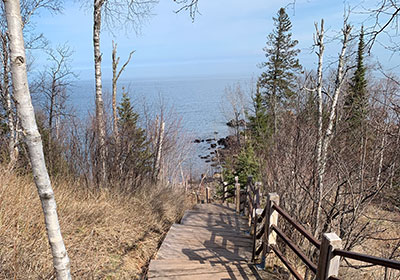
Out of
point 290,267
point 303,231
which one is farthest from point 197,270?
point 303,231

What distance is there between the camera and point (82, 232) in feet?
15.3

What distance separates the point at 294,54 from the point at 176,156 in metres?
17.4

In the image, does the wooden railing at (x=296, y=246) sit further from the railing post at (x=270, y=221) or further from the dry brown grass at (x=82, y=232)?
the dry brown grass at (x=82, y=232)

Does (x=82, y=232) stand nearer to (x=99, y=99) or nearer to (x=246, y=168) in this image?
(x=99, y=99)

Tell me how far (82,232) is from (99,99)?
3.81 meters

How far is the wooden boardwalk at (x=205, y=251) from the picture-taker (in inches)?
167

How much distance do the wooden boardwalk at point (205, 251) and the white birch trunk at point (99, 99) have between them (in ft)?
8.69

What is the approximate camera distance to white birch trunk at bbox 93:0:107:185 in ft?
23.1

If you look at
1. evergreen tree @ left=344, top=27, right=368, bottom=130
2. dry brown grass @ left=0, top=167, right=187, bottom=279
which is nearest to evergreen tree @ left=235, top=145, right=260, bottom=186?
evergreen tree @ left=344, top=27, right=368, bottom=130

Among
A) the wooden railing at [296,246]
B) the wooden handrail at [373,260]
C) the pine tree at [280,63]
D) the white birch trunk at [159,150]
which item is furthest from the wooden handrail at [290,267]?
the pine tree at [280,63]

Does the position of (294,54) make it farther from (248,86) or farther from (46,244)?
(46,244)

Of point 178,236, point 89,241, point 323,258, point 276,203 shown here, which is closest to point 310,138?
point 276,203

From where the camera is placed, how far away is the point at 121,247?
5059 mm

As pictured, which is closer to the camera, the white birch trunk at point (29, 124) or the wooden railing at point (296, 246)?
the white birch trunk at point (29, 124)
